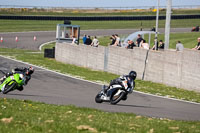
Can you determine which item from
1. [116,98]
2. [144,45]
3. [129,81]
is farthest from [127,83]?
[144,45]

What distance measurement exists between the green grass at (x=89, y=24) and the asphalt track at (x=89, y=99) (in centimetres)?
3707

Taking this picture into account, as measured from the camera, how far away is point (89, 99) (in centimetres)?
1764

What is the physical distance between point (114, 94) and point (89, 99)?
1.96 metres

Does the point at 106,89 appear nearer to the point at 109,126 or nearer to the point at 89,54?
the point at 109,126

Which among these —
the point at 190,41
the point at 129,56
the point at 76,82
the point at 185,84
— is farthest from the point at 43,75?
the point at 190,41

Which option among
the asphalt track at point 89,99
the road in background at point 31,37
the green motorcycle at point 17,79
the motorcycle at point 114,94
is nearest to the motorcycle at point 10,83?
the green motorcycle at point 17,79

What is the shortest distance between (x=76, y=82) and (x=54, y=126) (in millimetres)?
14710

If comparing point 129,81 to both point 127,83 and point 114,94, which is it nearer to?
point 127,83

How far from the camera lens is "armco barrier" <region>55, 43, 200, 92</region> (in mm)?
21703

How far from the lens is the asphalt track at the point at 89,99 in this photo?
15.1 metres

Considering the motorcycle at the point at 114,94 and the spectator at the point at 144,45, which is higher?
the spectator at the point at 144,45

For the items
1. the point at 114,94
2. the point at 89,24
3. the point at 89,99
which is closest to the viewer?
the point at 114,94

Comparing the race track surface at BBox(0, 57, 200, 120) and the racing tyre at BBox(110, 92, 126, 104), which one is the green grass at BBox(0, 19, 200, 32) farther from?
the racing tyre at BBox(110, 92, 126, 104)

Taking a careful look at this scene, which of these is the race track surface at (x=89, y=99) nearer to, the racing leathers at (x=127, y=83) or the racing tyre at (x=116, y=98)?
the racing tyre at (x=116, y=98)
